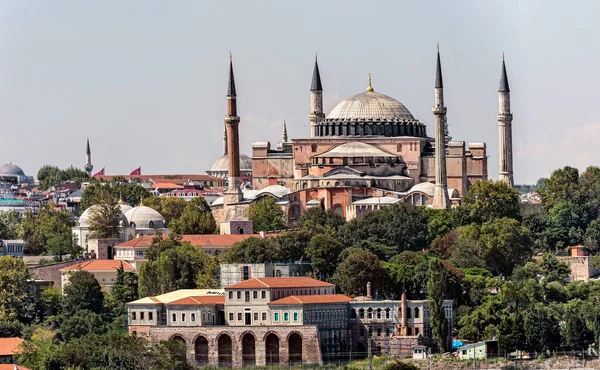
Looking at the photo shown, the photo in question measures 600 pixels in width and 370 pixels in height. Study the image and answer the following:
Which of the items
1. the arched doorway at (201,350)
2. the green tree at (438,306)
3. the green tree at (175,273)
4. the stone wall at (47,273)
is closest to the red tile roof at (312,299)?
the arched doorway at (201,350)

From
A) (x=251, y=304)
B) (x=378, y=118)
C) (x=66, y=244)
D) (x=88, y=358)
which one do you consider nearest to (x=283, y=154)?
(x=378, y=118)

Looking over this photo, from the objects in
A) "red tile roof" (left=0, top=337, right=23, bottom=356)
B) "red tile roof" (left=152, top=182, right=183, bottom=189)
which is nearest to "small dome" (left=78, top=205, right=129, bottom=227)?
"red tile roof" (left=0, top=337, right=23, bottom=356)

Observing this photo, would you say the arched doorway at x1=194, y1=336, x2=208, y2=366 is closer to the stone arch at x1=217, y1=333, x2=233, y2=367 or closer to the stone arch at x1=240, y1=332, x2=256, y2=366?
the stone arch at x1=217, y1=333, x2=233, y2=367

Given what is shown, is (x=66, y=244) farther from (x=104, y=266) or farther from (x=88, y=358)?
(x=88, y=358)

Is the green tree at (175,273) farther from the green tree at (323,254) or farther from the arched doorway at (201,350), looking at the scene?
the arched doorway at (201,350)

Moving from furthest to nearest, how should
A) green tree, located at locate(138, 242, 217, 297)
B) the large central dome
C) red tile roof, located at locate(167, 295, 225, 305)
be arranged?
1. the large central dome
2. green tree, located at locate(138, 242, 217, 297)
3. red tile roof, located at locate(167, 295, 225, 305)

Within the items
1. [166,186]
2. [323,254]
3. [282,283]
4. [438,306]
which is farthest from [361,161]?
[166,186]
